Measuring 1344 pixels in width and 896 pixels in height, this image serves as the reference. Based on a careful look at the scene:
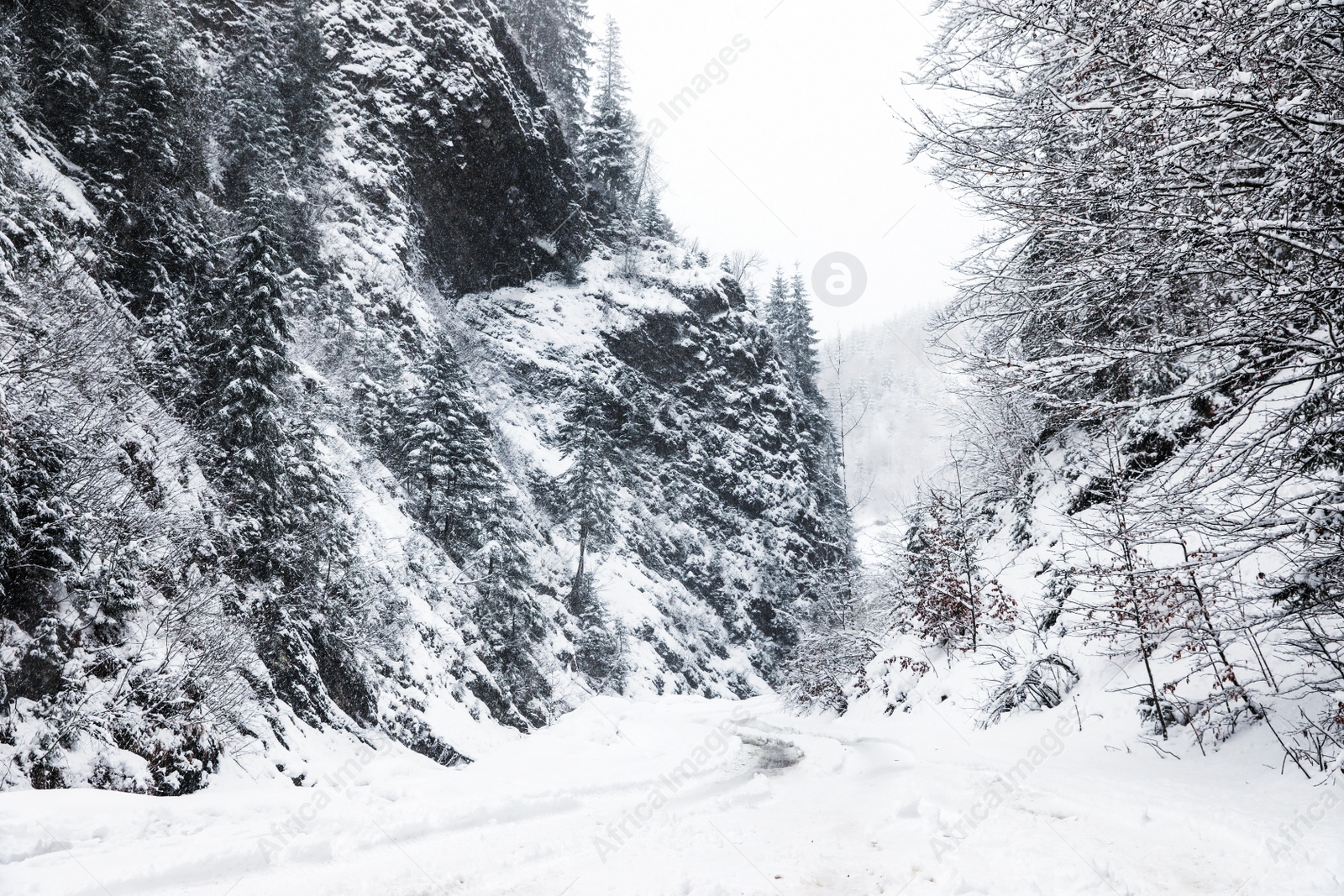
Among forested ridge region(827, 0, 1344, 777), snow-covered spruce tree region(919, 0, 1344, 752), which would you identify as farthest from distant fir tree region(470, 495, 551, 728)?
snow-covered spruce tree region(919, 0, 1344, 752)

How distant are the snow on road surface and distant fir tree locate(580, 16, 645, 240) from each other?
43.1 meters

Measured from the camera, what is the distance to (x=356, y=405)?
947 inches

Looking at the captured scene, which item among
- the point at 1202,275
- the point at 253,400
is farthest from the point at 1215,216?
the point at 253,400

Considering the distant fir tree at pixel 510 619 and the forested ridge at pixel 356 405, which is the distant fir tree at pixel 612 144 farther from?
the distant fir tree at pixel 510 619

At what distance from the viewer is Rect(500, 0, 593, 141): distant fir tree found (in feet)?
152

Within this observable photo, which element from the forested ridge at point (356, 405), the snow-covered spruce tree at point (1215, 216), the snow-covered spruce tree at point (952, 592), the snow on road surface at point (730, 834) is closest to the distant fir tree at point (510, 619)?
the forested ridge at point (356, 405)

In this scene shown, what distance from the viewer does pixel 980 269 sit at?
29.3 feet

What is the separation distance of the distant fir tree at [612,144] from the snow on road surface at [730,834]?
4314cm

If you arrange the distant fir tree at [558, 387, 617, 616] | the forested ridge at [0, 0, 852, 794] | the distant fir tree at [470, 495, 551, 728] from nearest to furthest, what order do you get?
the forested ridge at [0, 0, 852, 794] → the distant fir tree at [470, 495, 551, 728] → the distant fir tree at [558, 387, 617, 616]

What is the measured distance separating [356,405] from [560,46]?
3671 centimetres

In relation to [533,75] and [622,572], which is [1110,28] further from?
[533,75]

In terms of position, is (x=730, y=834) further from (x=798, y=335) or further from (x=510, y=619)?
(x=798, y=335)

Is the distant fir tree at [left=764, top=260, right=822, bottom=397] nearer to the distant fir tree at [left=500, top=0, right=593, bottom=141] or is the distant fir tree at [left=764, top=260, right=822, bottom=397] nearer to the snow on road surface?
the distant fir tree at [left=500, top=0, right=593, bottom=141]

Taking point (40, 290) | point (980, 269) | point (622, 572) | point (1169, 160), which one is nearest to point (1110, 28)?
point (1169, 160)
